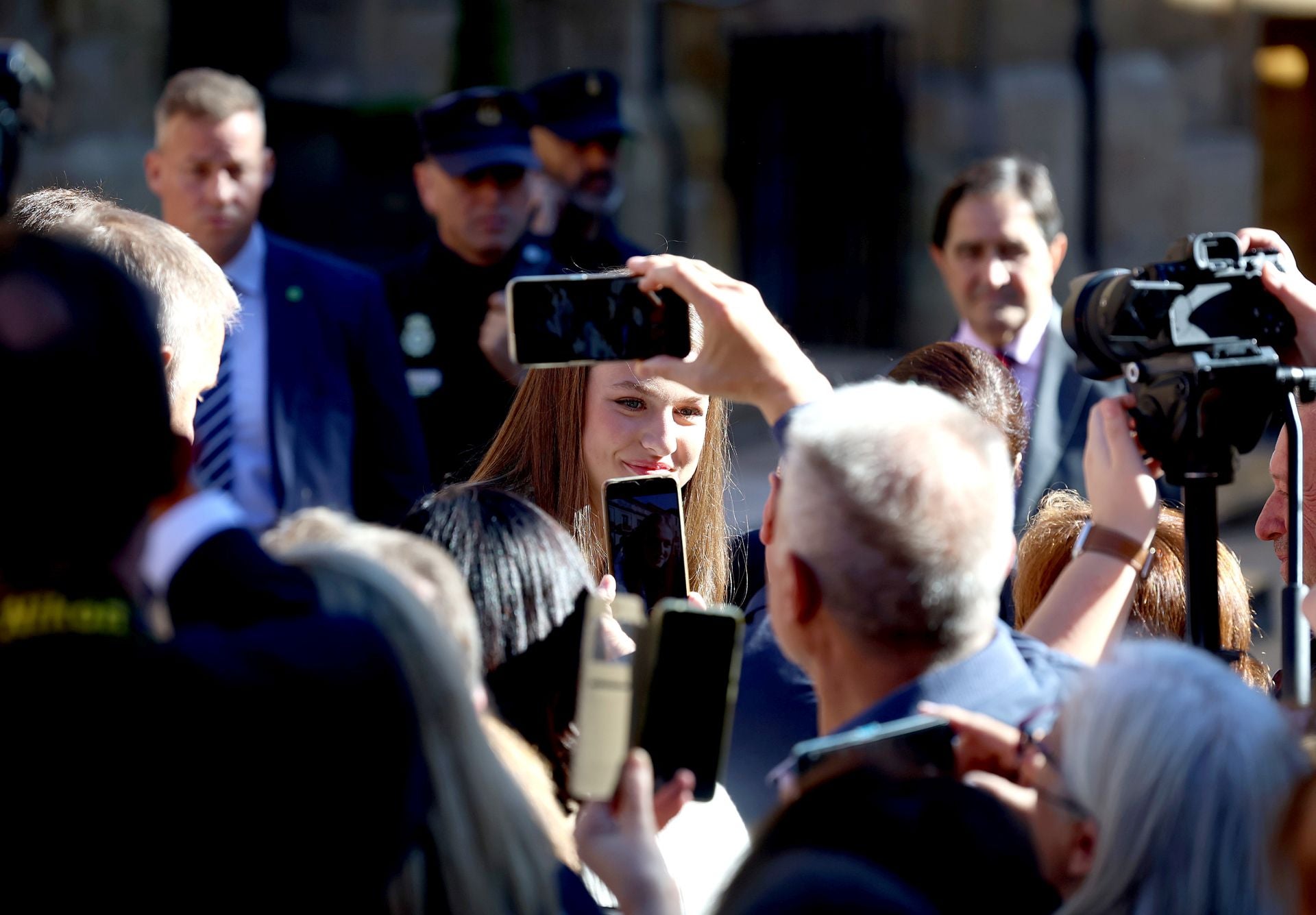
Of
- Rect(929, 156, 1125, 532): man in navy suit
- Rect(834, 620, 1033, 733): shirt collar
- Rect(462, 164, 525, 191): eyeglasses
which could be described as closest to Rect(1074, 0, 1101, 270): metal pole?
Rect(929, 156, 1125, 532): man in navy suit

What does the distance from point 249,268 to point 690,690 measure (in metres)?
2.80

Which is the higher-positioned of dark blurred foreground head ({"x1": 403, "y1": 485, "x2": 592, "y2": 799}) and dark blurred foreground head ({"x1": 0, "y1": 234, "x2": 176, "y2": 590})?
dark blurred foreground head ({"x1": 0, "y1": 234, "x2": 176, "y2": 590})

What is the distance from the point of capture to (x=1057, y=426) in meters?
3.93

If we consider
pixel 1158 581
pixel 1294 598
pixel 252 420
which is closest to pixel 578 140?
pixel 252 420

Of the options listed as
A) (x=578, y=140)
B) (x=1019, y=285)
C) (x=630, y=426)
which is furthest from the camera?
(x=578, y=140)

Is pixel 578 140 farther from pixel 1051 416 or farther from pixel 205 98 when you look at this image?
pixel 1051 416

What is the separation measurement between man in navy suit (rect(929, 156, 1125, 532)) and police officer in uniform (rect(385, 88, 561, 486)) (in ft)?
3.91

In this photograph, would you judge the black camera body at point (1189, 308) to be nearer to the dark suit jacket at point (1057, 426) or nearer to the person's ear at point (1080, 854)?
the person's ear at point (1080, 854)

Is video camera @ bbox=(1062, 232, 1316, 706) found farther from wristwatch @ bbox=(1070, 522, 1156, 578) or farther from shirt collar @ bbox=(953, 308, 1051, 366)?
shirt collar @ bbox=(953, 308, 1051, 366)

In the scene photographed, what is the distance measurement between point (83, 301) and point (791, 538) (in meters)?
0.78

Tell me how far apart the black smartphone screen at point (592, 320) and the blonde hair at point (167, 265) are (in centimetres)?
56

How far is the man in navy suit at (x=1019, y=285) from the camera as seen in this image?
394 centimetres

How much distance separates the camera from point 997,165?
4.50 meters

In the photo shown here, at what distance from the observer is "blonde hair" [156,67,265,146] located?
4203mm
